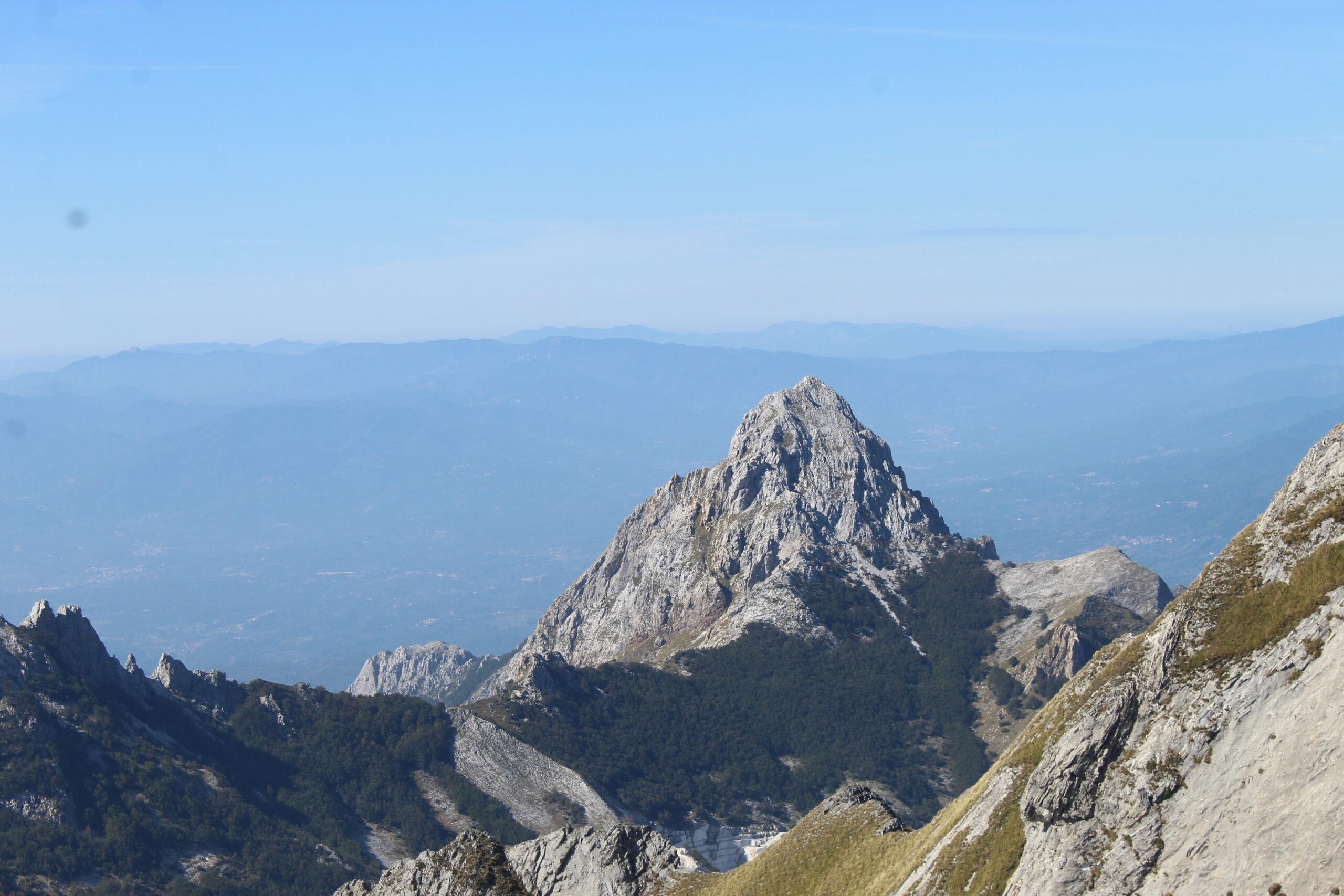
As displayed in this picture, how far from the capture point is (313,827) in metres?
131

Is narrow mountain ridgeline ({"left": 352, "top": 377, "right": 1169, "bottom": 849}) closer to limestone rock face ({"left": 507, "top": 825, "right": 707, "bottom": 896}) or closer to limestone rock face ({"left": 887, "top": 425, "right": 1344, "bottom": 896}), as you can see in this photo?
limestone rock face ({"left": 507, "top": 825, "right": 707, "bottom": 896})

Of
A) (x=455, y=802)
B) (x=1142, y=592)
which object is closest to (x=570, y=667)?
(x=455, y=802)

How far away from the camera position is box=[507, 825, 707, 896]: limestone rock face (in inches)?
2717

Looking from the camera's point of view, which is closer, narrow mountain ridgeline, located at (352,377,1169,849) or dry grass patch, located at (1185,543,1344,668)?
dry grass patch, located at (1185,543,1344,668)

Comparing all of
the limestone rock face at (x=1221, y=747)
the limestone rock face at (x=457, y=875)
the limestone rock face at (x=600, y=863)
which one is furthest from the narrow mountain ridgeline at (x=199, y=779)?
the limestone rock face at (x=1221, y=747)

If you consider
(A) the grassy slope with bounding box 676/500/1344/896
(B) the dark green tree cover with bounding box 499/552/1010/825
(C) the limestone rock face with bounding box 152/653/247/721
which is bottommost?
(B) the dark green tree cover with bounding box 499/552/1010/825

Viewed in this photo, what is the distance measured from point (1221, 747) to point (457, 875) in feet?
150

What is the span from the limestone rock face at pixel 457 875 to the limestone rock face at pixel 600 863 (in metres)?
1.77

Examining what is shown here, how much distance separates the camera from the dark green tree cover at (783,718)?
15700 centimetres

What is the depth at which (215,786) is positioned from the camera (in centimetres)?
12875

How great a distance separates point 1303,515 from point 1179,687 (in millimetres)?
9488

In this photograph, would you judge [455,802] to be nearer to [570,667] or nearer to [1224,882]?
[570,667]

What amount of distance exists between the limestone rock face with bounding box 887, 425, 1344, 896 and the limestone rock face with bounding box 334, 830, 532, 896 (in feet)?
102

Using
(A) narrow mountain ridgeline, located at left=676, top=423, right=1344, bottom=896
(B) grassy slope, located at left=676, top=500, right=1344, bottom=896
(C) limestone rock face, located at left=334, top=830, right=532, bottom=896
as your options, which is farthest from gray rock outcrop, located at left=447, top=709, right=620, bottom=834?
(A) narrow mountain ridgeline, located at left=676, top=423, right=1344, bottom=896
